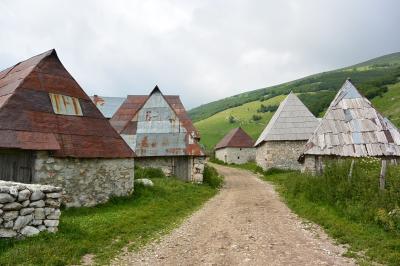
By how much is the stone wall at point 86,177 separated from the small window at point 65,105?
6.81 ft

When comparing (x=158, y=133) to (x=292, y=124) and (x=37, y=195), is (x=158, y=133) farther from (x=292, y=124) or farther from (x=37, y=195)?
(x=37, y=195)

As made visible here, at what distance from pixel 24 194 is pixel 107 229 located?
2168 millimetres

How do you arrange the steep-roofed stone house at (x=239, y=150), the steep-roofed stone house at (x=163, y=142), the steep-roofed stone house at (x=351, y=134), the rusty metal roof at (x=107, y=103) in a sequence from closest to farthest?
the steep-roofed stone house at (x=351, y=134) → the steep-roofed stone house at (x=163, y=142) → the rusty metal roof at (x=107, y=103) → the steep-roofed stone house at (x=239, y=150)

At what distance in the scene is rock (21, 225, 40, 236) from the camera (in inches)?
292

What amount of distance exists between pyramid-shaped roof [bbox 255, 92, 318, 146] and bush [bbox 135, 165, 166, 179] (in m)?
10.1

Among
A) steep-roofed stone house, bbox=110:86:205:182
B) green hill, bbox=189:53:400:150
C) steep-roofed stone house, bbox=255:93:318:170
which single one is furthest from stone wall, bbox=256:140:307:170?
green hill, bbox=189:53:400:150

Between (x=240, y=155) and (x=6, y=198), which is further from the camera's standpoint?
(x=240, y=155)

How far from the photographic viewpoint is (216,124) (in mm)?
90562

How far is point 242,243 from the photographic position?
794 cm

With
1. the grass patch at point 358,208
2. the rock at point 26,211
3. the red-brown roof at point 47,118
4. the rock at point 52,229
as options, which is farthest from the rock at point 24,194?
the grass patch at point 358,208

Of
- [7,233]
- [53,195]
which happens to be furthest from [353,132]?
[7,233]

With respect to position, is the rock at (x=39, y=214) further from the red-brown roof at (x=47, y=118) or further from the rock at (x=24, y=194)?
the red-brown roof at (x=47, y=118)

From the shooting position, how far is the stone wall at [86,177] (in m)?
10.9

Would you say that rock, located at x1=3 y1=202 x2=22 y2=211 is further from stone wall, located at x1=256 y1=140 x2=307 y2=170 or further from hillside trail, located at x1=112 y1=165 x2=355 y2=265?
stone wall, located at x1=256 y1=140 x2=307 y2=170
